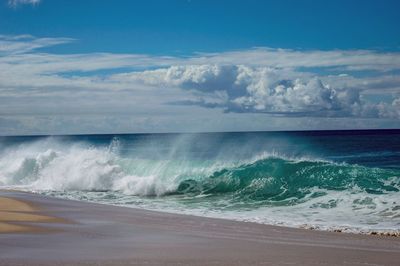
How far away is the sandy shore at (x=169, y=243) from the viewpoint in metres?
8.72

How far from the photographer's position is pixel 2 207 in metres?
16.5

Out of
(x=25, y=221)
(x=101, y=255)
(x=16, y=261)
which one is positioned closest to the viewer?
(x=16, y=261)

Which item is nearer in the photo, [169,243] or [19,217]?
[169,243]

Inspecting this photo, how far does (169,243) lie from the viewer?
1033cm

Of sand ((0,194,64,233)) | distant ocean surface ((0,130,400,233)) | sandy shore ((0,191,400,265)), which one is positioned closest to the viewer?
sandy shore ((0,191,400,265))

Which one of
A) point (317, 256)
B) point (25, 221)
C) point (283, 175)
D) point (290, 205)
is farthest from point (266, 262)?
point (283, 175)

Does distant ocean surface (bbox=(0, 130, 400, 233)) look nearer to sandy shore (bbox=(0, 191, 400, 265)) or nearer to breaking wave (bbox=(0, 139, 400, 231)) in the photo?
breaking wave (bbox=(0, 139, 400, 231))

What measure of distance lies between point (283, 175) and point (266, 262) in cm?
1536

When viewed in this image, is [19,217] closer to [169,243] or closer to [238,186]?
[169,243]

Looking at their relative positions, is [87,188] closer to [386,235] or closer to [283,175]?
[283,175]

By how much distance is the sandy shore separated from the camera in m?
8.72

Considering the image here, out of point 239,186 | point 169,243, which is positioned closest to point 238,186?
point 239,186

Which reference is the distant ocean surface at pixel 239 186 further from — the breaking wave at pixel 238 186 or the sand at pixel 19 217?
the sand at pixel 19 217

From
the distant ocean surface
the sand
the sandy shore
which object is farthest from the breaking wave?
the sand
